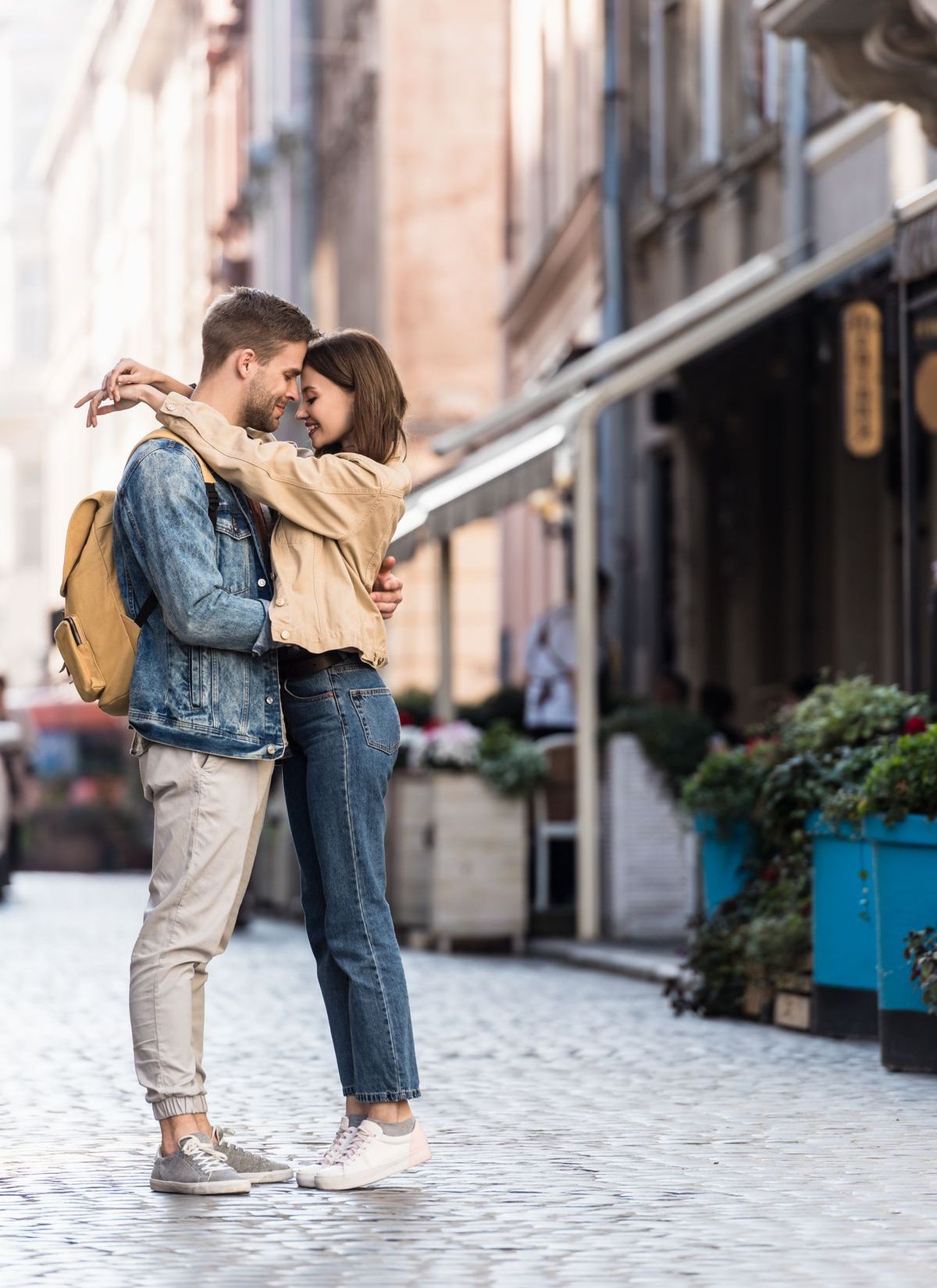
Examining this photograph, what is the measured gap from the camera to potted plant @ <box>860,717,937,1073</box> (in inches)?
339

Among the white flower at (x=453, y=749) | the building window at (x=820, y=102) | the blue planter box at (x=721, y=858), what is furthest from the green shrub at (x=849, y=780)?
the building window at (x=820, y=102)

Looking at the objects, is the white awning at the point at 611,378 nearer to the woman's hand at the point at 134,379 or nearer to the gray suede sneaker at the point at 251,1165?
the woman's hand at the point at 134,379

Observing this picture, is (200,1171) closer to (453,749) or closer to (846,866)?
(846,866)

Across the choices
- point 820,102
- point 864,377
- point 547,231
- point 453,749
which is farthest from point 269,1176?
point 547,231

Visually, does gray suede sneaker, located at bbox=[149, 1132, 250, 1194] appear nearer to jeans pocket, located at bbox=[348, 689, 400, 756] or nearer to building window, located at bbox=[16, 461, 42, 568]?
jeans pocket, located at bbox=[348, 689, 400, 756]

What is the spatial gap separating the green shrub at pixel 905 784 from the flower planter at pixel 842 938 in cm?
68

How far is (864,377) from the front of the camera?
50.3 ft

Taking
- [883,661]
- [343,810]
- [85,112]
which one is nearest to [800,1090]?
[343,810]

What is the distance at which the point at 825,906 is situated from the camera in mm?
9742

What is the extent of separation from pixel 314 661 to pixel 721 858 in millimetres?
5276

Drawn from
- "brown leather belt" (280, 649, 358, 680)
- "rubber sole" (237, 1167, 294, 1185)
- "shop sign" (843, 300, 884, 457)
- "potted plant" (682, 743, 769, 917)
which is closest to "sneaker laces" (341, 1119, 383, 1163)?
"rubber sole" (237, 1167, 294, 1185)

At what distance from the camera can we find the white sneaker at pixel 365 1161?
6312 millimetres

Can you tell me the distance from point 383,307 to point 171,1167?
30364 mm

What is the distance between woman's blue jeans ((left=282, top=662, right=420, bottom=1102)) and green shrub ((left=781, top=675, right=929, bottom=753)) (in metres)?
4.13
